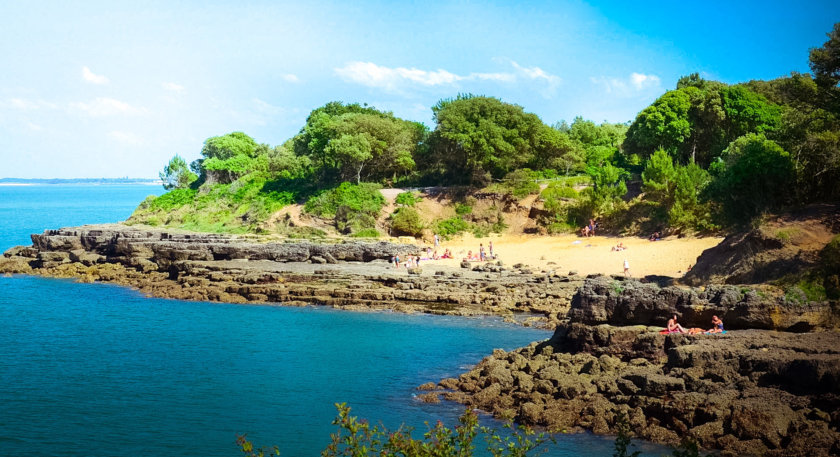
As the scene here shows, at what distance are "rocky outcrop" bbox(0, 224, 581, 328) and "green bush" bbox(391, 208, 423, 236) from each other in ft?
24.7

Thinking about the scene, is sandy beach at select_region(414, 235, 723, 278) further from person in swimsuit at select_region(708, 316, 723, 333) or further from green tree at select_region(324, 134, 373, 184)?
person in swimsuit at select_region(708, 316, 723, 333)

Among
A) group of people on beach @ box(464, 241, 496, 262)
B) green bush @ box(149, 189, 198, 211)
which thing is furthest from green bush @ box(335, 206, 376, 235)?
green bush @ box(149, 189, 198, 211)

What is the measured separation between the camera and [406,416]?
19.5 meters

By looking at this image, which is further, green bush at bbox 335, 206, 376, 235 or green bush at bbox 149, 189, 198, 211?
green bush at bbox 149, 189, 198, 211

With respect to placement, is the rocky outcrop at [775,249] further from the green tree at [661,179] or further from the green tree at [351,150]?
the green tree at [351,150]

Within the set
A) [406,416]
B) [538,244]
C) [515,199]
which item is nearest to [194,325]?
[406,416]

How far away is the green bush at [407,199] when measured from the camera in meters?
59.0

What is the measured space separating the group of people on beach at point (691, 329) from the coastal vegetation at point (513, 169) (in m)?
15.6

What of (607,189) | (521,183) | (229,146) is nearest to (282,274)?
(607,189)

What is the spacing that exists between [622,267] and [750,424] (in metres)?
24.8

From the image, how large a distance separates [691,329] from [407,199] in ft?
130

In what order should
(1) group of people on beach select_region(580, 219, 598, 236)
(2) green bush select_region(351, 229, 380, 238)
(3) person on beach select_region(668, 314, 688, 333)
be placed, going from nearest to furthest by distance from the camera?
(3) person on beach select_region(668, 314, 688, 333)
(1) group of people on beach select_region(580, 219, 598, 236)
(2) green bush select_region(351, 229, 380, 238)

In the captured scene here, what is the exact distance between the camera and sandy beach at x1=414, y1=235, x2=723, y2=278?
3959cm

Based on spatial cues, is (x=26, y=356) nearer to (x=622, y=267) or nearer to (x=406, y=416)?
(x=406, y=416)
